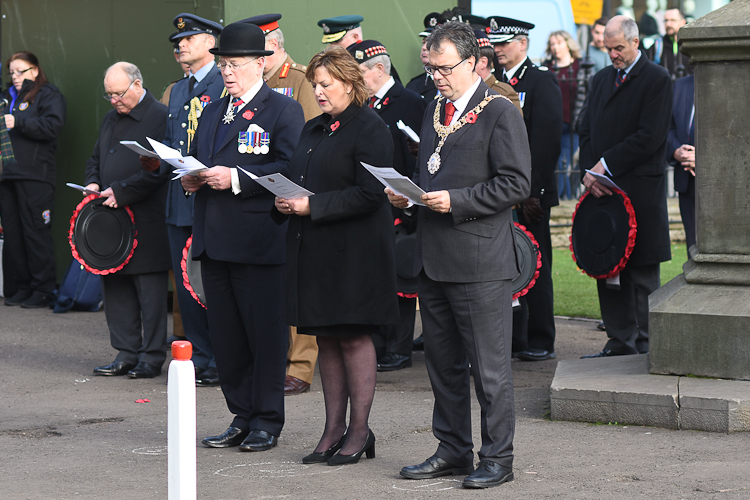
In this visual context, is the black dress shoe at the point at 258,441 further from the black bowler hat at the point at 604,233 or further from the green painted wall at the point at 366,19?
the green painted wall at the point at 366,19

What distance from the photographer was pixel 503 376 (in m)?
4.64

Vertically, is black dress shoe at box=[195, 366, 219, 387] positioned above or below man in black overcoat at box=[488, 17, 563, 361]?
below

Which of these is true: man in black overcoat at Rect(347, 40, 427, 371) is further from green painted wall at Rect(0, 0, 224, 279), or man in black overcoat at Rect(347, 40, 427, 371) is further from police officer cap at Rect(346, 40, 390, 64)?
green painted wall at Rect(0, 0, 224, 279)

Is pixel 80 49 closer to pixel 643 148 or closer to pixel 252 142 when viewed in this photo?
pixel 252 142

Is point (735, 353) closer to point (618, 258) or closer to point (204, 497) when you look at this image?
point (618, 258)

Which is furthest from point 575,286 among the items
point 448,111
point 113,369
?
point 448,111

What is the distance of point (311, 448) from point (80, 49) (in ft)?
22.0

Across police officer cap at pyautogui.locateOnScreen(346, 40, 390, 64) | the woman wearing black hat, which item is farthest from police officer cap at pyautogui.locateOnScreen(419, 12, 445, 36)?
the woman wearing black hat

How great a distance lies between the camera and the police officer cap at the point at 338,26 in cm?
830

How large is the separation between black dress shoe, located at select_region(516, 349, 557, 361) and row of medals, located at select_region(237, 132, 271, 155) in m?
3.11

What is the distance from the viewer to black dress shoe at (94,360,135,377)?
24.8 feet

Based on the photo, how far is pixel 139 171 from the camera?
292 inches

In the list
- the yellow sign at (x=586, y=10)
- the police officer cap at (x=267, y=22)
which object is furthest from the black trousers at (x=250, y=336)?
the yellow sign at (x=586, y=10)

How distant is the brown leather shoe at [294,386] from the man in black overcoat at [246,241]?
1.19m
